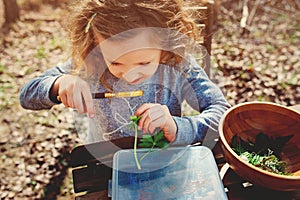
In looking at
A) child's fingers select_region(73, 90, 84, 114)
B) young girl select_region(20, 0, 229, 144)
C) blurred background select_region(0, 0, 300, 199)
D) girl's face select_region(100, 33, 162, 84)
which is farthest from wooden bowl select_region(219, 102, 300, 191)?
blurred background select_region(0, 0, 300, 199)

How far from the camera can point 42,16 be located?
316 cm

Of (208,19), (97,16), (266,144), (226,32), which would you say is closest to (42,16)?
(226,32)

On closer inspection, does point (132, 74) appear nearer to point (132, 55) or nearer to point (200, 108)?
point (132, 55)

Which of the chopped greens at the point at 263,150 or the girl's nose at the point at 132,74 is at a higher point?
the girl's nose at the point at 132,74

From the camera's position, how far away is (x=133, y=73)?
1041 mm

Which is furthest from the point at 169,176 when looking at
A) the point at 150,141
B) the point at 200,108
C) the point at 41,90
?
the point at 41,90

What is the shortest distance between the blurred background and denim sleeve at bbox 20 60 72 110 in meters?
0.24

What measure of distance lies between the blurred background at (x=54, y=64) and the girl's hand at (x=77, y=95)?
1.35 ft

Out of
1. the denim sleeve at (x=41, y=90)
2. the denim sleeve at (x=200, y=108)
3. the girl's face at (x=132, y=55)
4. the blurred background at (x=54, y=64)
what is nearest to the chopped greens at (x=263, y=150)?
the denim sleeve at (x=200, y=108)

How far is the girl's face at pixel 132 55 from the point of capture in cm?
97

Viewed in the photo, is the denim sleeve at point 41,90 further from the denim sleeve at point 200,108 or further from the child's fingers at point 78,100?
the denim sleeve at point 200,108

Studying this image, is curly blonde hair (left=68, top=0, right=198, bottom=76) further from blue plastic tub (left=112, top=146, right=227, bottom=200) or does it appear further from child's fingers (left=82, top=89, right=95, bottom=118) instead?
blue plastic tub (left=112, top=146, right=227, bottom=200)

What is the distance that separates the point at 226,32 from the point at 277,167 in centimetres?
218

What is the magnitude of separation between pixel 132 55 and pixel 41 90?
→ 13.3 inches
